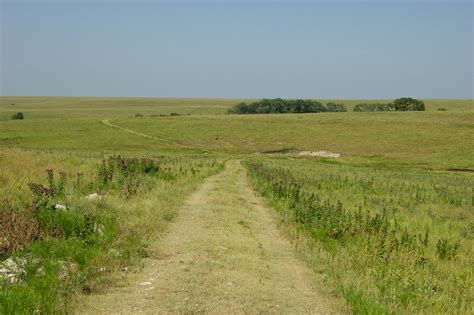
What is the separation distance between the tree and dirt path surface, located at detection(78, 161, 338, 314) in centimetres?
13190

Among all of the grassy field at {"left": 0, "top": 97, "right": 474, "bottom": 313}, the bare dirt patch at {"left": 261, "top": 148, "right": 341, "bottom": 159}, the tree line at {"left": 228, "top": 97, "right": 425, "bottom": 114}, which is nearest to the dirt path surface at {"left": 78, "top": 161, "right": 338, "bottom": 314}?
the grassy field at {"left": 0, "top": 97, "right": 474, "bottom": 313}

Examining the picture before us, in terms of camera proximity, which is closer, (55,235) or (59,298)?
(59,298)

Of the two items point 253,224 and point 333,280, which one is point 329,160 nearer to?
point 253,224

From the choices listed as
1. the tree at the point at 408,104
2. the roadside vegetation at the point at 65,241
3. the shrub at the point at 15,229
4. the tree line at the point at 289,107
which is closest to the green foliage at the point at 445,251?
the roadside vegetation at the point at 65,241

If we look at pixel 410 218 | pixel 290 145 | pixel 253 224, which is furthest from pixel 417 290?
pixel 290 145

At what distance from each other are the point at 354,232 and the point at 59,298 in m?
7.87

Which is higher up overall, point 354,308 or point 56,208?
point 56,208

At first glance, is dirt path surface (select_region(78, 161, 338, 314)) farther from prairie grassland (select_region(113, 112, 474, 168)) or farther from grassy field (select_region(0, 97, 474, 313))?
prairie grassland (select_region(113, 112, 474, 168))

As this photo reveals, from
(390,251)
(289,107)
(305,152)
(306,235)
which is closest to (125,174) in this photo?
(306,235)

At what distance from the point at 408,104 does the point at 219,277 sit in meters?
138

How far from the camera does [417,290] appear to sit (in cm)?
794

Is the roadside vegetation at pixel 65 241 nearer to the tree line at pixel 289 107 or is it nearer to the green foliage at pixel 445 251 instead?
the green foliage at pixel 445 251

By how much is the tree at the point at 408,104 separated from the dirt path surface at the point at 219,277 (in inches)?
5193

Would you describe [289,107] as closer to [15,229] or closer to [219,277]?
[15,229]
